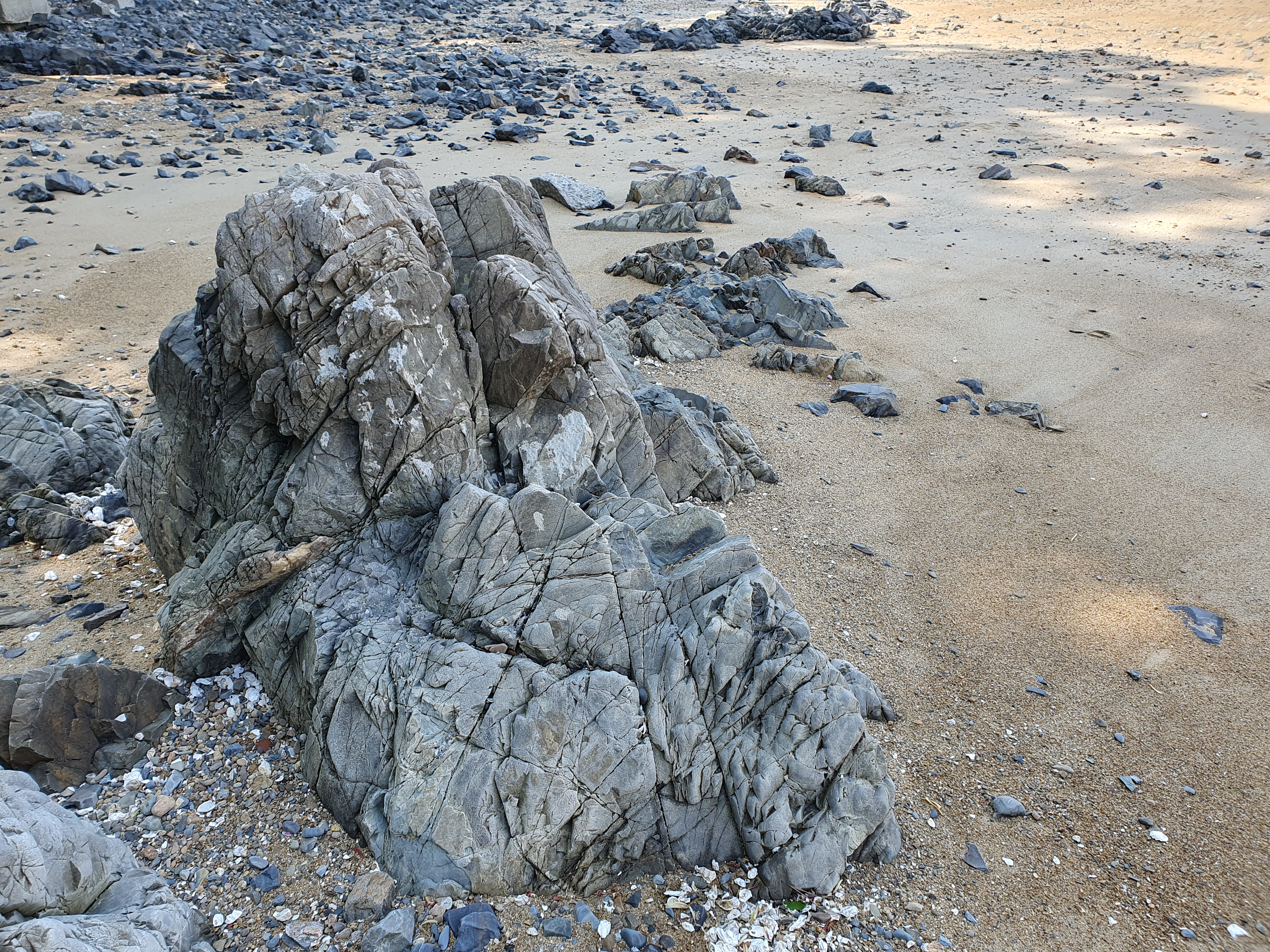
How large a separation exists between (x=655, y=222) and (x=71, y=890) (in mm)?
13744

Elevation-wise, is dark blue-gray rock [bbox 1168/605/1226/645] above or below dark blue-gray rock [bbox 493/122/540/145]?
below

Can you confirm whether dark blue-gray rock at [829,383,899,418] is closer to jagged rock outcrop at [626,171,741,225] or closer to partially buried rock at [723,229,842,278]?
partially buried rock at [723,229,842,278]

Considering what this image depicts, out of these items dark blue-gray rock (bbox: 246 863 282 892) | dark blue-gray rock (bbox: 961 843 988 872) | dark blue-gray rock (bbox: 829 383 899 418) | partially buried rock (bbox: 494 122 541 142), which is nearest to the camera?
dark blue-gray rock (bbox: 246 863 282 892)

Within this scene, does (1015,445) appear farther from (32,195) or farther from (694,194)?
(32,195)

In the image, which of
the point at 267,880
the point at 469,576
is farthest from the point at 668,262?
the point at 267,880

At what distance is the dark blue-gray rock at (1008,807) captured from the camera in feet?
16.3

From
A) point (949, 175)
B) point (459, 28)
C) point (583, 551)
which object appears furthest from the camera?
point (459, 28)

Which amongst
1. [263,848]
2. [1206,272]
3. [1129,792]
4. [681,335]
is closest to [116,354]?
[681,335]

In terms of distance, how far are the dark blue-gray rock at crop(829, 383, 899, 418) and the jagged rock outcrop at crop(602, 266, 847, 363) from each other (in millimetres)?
1331

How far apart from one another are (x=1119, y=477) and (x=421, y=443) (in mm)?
7399

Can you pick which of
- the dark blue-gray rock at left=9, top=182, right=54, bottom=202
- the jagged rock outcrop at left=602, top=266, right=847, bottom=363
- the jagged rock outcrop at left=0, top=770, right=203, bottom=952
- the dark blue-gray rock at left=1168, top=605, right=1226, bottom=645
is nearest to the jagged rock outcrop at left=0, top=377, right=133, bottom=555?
the jagged rock outcrop at left=0, top=770, right=203, bottom=952

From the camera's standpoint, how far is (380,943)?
12.8 ft

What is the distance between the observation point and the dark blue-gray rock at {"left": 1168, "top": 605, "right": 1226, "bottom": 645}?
653 centimetres

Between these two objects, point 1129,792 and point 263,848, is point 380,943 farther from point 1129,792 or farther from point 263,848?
point 1129,792
